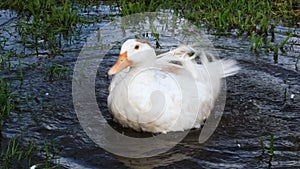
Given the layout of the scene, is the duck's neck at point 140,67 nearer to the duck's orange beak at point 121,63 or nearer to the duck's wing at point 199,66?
the duck's orange beak at point 121,63

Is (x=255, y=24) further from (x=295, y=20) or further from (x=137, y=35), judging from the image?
(x=137, y=35)

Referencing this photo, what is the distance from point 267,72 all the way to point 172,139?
183 centimetres

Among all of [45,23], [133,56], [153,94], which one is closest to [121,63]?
[133,56]

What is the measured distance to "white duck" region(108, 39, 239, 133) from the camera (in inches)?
169

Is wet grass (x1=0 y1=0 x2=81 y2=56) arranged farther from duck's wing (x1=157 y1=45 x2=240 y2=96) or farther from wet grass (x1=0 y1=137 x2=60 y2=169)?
wet grass (x1=0 y1=137 x2=60 y2=169)

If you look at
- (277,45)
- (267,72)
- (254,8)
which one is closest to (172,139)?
(267,72)

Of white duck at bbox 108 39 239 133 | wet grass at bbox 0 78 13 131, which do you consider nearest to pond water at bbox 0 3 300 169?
wet grass at bbox 0 78 13 131

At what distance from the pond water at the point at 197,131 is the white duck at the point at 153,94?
18 cm

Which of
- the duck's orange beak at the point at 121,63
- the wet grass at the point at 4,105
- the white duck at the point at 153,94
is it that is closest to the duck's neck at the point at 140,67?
the white duck at the point at 153,94

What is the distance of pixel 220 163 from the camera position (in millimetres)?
3982

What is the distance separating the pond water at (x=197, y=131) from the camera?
4055mm

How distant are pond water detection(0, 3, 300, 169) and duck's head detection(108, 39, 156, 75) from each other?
0.52 m

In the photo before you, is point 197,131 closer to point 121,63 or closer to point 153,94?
point 153,94

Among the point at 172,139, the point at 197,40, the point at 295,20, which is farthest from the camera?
the point at 295,20
